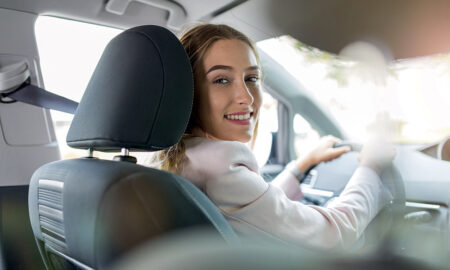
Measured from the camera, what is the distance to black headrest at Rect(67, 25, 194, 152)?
1.00m

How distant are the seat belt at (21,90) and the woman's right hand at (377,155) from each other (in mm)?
1384

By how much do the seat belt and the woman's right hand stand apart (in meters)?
1.38

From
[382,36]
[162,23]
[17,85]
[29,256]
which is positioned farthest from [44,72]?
[382,36]

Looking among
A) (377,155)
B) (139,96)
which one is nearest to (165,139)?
(139,96)

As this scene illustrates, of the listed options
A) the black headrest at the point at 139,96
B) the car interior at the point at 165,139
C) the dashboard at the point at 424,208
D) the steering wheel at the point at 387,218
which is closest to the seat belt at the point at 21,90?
the car interior at the point at 165,139

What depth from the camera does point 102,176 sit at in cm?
91

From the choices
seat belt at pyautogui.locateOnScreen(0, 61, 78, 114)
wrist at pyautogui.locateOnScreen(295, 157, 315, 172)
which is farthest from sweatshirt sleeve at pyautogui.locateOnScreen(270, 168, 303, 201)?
seat belt at pyautogui.locateOnScreen(0, 61, 78, 114)

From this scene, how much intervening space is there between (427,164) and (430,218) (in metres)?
0.25

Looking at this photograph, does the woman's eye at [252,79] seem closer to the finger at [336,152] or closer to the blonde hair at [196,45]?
the blonde hair at [196,45]

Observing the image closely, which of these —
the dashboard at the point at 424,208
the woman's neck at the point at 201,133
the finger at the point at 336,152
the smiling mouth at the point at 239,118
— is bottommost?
the dashboard at the point at 424,208

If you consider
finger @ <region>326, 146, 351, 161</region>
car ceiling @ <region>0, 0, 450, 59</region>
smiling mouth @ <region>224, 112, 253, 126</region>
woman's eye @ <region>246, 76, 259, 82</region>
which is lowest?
finger @ <region>326, 146, 351, 161</region>

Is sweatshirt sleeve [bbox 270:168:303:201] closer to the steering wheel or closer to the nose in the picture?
the steering wheel

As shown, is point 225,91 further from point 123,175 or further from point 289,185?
point 289,185

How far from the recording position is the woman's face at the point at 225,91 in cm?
133
